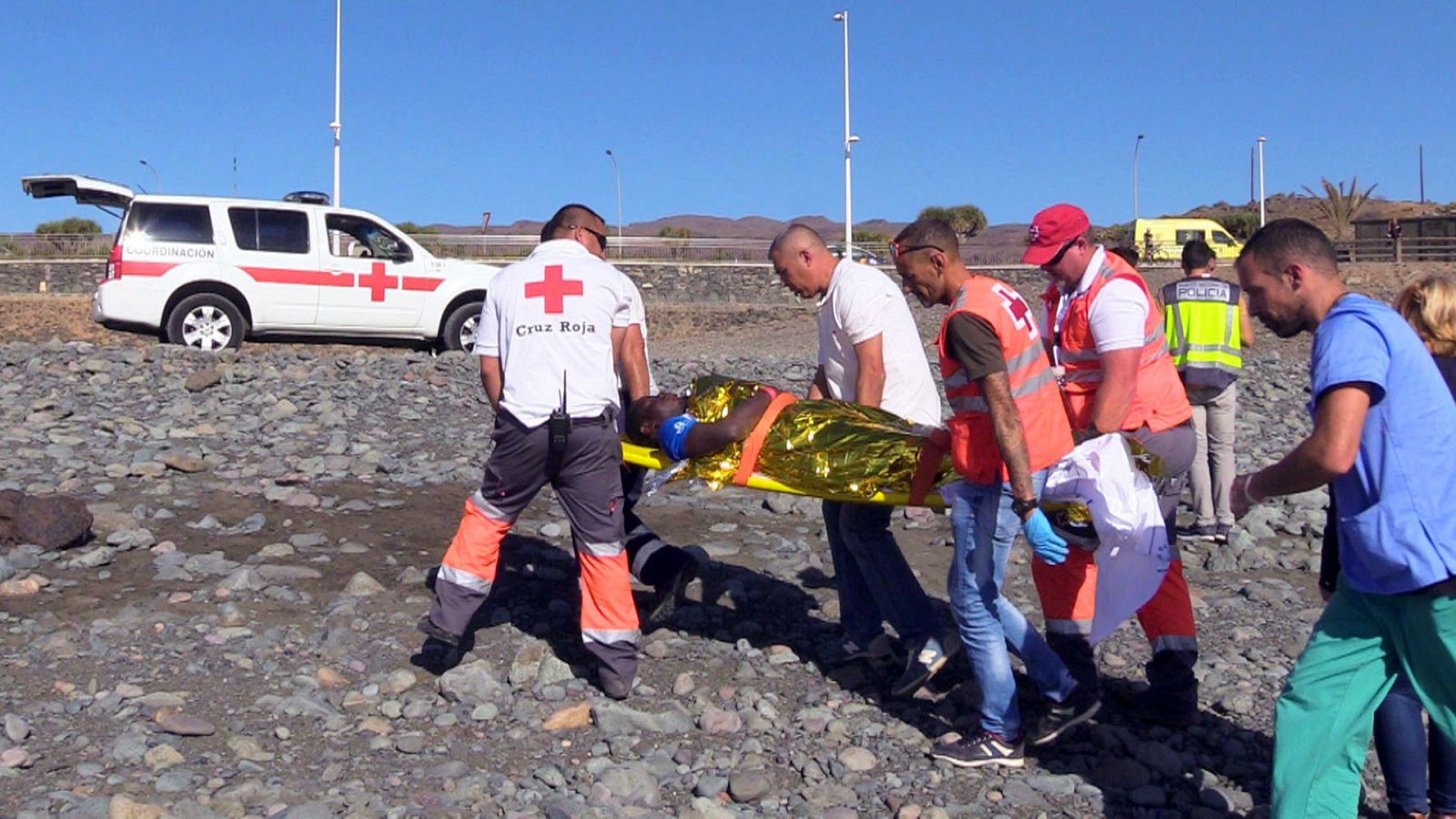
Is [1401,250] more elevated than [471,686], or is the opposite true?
[1401,250]

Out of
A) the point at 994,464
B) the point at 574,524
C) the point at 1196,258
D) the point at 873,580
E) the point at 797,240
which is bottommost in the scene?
the point at 873,580

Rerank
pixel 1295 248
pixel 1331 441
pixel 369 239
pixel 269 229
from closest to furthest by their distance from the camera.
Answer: pixel 1331 441 < pixel 1295 248 < pixel 269 229 < pixel 369 239

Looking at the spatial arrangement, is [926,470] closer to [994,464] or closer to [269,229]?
[994,464]

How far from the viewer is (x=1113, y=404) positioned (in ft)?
16.0

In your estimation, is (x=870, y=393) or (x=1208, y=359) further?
(x=1208, y=359)

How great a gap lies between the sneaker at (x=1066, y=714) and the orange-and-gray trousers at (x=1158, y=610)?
0.14m

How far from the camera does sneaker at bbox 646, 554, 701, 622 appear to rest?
250 inches

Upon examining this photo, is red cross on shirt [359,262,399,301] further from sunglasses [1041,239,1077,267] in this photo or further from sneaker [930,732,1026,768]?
sneaker [930,732,1026,768]

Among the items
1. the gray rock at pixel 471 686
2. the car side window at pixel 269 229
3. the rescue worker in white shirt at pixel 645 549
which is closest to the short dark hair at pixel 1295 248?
the rescue worker in white shirt at pixel 645 549

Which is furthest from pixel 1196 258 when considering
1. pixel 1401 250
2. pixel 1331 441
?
pixel 1401 250

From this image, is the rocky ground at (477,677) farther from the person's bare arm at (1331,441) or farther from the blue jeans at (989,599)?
the person's bare arm at (1331,441)

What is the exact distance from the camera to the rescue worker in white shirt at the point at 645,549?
6.07m

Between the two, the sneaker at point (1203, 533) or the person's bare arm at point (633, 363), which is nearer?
the person's bare arm at point (633, 363)

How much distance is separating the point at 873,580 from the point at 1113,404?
1.21 metres
